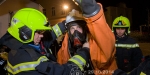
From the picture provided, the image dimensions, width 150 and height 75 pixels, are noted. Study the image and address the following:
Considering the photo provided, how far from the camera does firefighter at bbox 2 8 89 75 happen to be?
210 centimetres

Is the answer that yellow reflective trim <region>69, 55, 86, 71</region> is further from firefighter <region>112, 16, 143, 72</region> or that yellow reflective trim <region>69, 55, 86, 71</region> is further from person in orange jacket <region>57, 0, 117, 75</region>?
firefighter <region>112, 16, 143, 72</region>

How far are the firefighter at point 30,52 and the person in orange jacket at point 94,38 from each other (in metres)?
0.23

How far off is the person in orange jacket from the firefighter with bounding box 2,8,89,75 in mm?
231

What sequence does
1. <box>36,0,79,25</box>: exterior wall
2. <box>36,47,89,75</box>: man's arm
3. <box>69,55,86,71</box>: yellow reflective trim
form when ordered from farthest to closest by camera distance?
1. <box>36,0,79,25</box>: exterior wall
2. <box>69,55,86,71</box>: yellow reflective trim
3. <box>36,47,89,75</box>: man's arm

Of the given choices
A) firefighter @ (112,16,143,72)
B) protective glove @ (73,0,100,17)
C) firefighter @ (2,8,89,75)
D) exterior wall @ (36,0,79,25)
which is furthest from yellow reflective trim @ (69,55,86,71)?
exterior wall @ (36,0,79,25)

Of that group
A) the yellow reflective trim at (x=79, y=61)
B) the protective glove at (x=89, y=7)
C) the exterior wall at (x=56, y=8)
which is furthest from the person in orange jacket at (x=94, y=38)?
the exterior wall at (x=56, y=8)

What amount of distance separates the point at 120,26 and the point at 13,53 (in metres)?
2.44

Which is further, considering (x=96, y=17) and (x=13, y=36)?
(x=13, y=36)

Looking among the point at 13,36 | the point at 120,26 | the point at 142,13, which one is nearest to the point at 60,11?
the point at 142,13

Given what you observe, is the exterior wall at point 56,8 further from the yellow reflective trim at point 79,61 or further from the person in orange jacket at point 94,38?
the yellow reflective trim at point 79,61

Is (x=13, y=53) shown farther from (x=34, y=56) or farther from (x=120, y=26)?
(x=120, y=26)

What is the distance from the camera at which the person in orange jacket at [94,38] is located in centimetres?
167

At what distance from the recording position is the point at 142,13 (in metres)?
25.2

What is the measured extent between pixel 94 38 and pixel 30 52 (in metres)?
0.79
